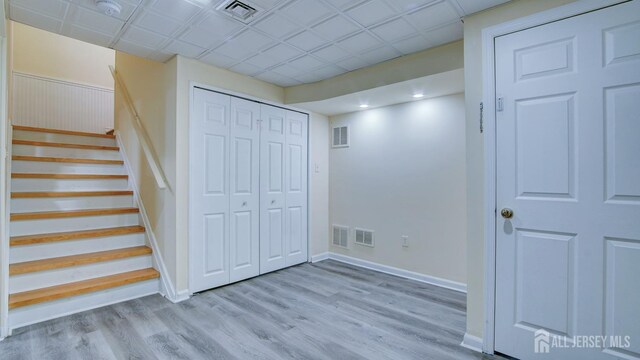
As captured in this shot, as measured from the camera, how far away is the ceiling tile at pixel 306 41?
2.42m

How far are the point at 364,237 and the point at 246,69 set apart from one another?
8.38ft

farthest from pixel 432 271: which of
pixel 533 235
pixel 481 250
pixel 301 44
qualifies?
pixel 301 44

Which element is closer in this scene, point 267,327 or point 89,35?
point 267,327

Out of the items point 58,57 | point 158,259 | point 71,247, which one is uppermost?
point 58,57

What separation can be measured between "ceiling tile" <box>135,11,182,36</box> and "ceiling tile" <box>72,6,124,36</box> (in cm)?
17

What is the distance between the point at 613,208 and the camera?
1603 mm

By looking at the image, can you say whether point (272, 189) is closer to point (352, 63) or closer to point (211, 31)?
point (352, 63)

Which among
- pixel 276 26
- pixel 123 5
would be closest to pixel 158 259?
pixel 123 5

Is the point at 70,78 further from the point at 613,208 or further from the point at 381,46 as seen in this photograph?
the point at 613,208

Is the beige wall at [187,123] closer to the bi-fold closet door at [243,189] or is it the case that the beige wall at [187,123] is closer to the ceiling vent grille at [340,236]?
the bi-fold closet door at [243,189]

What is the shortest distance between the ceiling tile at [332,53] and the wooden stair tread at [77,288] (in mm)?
2703

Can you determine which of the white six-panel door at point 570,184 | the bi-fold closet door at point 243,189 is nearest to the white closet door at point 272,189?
the bi-fold closet door at point 243,189

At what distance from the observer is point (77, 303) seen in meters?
2.50

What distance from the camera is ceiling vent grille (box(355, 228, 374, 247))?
12.8ft
